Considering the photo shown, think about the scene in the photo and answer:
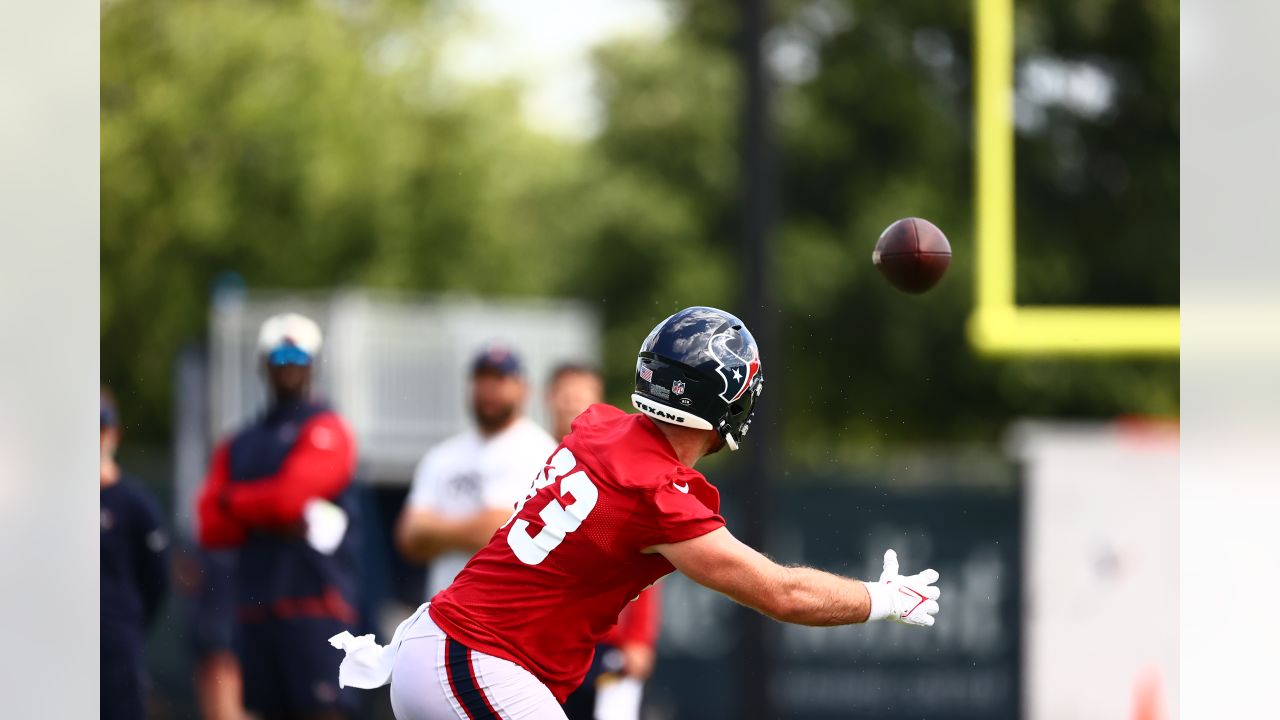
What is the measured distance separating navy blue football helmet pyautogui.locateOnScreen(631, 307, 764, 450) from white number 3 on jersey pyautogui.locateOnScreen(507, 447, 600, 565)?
25 centimetres

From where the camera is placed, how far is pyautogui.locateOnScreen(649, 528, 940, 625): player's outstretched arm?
12.7 feet

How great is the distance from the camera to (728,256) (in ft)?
79.3

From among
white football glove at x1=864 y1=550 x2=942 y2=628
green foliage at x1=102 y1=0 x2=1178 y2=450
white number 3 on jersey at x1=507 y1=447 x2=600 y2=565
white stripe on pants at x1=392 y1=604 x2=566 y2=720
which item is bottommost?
white stripe on pants at x1=392 y1=604 x2=566 y2=720

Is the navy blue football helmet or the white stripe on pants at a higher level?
the navy blue football helmet

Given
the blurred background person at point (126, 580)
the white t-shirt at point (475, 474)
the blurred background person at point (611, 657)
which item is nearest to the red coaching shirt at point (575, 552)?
the blurred background person at point (611, 657)

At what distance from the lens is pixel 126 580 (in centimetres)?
662

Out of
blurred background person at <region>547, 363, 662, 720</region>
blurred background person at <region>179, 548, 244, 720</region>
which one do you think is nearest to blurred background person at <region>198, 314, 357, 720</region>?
blurred background person at <region>547, 363, 662, 720</region>

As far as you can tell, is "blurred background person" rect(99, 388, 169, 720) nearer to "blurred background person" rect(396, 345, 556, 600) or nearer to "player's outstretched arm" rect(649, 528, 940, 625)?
"blurred background person" rect(396, 345, 556, 600)

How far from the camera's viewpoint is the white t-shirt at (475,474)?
657cm

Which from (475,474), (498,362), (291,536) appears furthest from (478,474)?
(291,536)

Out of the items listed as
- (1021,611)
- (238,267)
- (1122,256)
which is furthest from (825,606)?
(1122,256)

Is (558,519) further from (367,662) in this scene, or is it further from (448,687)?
(367,662)
